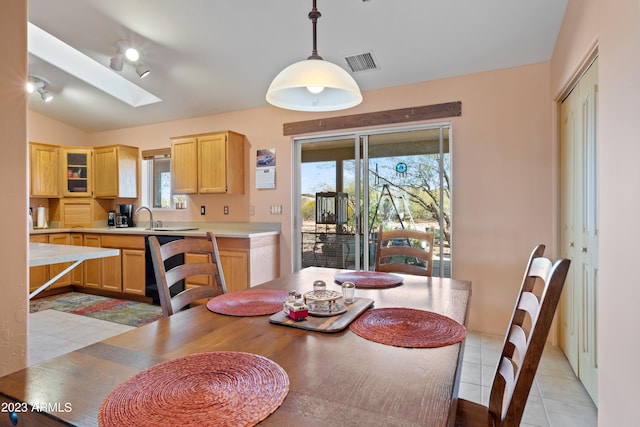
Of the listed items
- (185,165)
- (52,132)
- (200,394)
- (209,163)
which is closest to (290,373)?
(200,394)

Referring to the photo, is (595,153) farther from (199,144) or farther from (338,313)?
(199,144)

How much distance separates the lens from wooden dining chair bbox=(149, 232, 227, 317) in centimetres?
144

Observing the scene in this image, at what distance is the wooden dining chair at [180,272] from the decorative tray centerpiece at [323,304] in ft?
1.87

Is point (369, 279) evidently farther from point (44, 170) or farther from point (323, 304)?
point (44, 170)

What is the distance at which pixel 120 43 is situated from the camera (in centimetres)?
317

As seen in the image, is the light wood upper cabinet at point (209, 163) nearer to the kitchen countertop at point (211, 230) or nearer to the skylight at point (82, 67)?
the kitchen countertop at point (211, 230)

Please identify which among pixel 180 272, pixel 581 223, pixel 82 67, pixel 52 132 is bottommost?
pixel 180 272

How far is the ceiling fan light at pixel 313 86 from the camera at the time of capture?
1.45 metres

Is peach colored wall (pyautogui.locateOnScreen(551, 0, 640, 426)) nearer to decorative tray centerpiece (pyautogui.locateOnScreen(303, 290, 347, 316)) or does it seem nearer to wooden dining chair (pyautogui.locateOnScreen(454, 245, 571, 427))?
wooden dining chair (pyautogui.locateOnScreen(454, 245, 571, 427))

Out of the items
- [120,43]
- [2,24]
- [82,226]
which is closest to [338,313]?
[2,24]

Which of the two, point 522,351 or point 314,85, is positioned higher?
point 314,85

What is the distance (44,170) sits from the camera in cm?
474

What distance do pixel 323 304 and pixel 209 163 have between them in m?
3.29

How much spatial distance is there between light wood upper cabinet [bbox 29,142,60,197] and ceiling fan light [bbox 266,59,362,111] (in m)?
4.64
